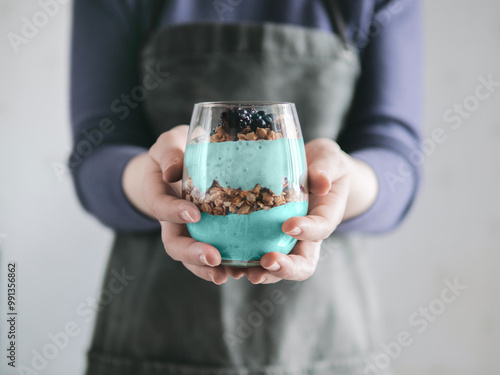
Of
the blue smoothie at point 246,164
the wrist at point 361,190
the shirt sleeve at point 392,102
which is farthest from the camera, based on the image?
the shirt sleeve at point 392,102

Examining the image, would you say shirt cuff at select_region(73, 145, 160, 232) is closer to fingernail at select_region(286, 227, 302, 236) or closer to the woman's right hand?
the woman's right hand

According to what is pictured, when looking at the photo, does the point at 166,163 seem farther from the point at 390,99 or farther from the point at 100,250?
Answer: the point at 100,250

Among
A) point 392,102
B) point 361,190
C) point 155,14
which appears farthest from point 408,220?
point 155,14

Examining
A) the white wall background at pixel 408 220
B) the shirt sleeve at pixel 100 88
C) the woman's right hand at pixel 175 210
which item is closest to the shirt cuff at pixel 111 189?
the shirt sleeve at pixel 100 88

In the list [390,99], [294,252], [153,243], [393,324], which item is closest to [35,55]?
[153,243]


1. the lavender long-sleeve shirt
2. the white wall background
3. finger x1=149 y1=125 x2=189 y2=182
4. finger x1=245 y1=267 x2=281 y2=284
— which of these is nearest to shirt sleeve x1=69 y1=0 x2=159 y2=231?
the lavender long-sleeve shirt

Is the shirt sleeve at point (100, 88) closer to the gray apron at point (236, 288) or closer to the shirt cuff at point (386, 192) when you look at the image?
the gray apron at point (236, 288)
